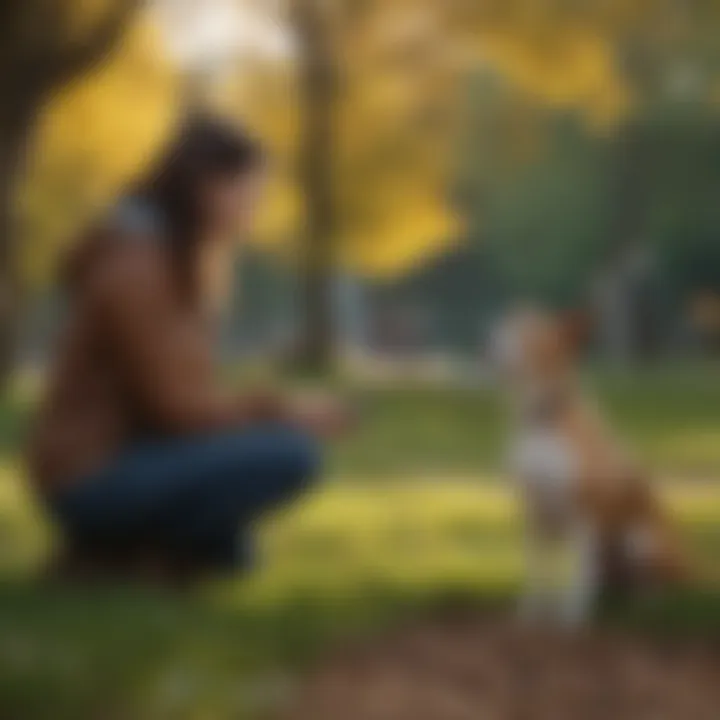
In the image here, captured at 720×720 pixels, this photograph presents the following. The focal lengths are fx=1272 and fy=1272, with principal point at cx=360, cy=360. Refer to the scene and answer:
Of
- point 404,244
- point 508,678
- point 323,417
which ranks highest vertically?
point 404,244

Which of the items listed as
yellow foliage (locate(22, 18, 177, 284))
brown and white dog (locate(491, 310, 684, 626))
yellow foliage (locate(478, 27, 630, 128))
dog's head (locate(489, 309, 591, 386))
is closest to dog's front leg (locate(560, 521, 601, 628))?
brown and white dog (locate(491, 310, 684, 626))

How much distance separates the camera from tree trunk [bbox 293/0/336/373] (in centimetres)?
115

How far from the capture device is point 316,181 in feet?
3.76

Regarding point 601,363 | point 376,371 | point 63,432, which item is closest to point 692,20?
point 601,363

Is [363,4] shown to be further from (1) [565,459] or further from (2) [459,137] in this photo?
(1) [565,459]

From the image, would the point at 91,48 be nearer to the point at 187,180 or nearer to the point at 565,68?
the point at 187,180

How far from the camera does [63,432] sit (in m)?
1.14

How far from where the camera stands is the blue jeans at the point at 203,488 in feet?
3.74

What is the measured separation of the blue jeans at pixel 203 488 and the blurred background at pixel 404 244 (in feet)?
0.09

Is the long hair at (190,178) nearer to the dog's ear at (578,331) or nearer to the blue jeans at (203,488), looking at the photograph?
the blue jeans at (203,488)

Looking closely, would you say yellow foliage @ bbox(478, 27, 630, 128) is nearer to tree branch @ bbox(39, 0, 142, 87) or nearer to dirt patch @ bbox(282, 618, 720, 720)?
tree branch @ bbox(39, 0, 142, 87)

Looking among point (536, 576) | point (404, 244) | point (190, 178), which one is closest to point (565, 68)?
point (404, 244)

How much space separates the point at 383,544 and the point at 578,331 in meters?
0.26

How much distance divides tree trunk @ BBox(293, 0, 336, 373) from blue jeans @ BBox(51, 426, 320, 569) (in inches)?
3.4
